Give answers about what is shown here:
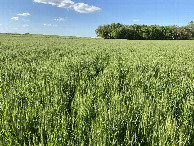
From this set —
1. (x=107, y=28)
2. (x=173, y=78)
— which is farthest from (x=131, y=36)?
(x=173, y=78)

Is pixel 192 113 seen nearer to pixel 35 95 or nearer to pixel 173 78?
pixel 173 78

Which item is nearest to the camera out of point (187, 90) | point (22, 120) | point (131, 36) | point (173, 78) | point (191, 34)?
point (22, 120)

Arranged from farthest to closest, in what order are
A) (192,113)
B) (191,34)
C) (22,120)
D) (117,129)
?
(191,34) → (192,113) → (22,120) → (117,129)

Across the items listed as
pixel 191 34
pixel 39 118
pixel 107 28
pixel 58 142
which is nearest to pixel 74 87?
pixel 39 118

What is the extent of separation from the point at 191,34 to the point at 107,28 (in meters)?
52.0

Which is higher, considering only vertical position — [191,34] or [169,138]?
[191,34]

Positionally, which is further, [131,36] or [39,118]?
[131,36]

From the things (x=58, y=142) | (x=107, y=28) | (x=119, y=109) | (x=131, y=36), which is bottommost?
(x=58, y=142)

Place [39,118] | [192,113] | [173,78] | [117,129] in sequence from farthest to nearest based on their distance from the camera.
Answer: [173,78] < [192,113] < [39,118] < [117,129]

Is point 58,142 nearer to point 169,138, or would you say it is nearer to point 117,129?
point 117,129

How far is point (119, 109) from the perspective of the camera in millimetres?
2484

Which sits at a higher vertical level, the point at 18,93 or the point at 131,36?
the point at 131,36

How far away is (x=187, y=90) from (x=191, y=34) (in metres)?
105

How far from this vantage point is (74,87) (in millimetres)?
4426
